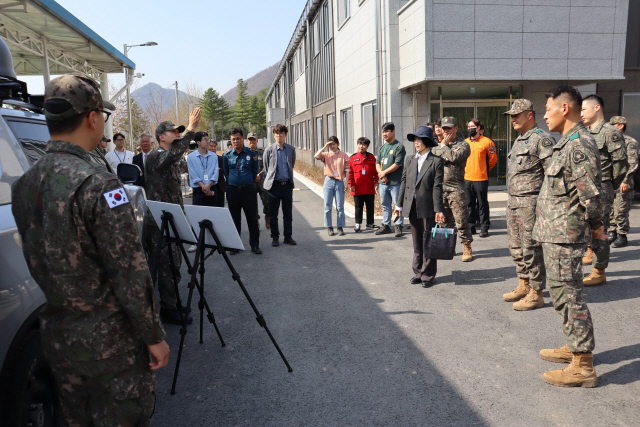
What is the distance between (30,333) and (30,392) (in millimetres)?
294

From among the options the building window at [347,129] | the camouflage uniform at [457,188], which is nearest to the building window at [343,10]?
the building window at [347,129]

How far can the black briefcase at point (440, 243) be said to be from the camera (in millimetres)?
6160

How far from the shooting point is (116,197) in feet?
6.77

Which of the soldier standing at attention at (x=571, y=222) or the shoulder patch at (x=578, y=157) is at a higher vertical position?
the shoulder patch at (x=578, y=157)

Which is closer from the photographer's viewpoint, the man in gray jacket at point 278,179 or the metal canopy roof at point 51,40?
the man in gray jacket at point 278,179

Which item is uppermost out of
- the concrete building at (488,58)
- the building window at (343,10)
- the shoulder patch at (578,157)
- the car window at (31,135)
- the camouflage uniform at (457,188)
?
the building window at (343,10)

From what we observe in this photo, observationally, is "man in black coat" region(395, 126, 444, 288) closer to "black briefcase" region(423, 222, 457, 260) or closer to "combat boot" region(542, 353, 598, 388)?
"black briefcase" region(423, 222, 457, 260)

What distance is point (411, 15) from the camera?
1313 cm

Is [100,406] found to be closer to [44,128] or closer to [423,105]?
[44,128]

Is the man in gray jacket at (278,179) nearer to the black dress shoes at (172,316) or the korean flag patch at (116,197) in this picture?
the black dress shoes at (172,316)

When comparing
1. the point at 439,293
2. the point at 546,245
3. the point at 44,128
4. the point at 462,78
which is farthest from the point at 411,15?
the point at 44,128

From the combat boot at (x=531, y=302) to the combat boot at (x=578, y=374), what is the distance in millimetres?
1635

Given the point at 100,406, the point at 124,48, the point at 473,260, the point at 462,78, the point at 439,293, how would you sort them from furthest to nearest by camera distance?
the point at 124,48
the point at 462,78
the point at 473,260
the point at 439,293
the point at 100,406

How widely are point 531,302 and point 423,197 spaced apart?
1.85m
